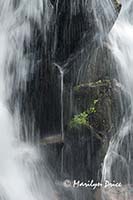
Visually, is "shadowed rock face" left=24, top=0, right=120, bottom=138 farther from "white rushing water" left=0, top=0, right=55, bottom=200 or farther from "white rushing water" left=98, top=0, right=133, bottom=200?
"white rushing water" left=98, top=0, right=133, bottom=200

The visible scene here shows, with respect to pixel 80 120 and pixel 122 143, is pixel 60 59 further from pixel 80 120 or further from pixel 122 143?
pixel 122 143

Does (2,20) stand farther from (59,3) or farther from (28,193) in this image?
(28,193)

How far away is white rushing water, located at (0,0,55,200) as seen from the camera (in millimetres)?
8711

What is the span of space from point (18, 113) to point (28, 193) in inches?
64.2

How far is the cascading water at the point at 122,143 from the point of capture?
8.90 metres

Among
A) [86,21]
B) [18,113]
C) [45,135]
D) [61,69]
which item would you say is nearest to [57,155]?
[45,135]

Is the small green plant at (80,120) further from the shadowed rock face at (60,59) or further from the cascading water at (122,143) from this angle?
the cascading water at (122,143)

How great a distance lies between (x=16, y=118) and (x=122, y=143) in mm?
2107

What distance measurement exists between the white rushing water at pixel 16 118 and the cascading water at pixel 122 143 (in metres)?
1.17

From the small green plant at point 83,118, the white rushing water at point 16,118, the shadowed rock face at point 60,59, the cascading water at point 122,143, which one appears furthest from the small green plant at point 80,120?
the white rushing water at point 16,118

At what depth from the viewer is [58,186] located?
29.5 ft

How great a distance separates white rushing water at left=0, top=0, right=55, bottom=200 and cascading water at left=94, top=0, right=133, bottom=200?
3.83ft

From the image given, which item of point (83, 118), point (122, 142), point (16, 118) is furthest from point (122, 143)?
point (16, 118)

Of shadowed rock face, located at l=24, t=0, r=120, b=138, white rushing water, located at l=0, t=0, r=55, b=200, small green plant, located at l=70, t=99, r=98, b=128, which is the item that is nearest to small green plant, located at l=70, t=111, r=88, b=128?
small green plant, located at l=70, t=99, r=98, b=128
